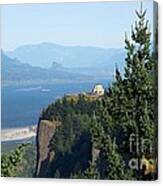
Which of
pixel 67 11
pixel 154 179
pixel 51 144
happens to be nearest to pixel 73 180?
pixel 51 144

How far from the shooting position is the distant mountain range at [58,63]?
2039 mm

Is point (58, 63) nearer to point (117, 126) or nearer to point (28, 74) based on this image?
point (28, 74)

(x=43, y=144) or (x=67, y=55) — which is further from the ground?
(x=67, y=55)

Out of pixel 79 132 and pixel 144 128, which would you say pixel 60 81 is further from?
pixel 144 128

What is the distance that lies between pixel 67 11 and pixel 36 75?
0.74ft

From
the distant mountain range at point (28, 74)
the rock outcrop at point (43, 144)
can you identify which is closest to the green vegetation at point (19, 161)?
the rock outcrop at point (43, 144)

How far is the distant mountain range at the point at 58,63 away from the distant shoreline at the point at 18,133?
0.51ft

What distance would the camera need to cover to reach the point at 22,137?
6.88 ft

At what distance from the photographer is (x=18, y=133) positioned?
2098mm

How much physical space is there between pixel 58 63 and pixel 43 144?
0.26 m

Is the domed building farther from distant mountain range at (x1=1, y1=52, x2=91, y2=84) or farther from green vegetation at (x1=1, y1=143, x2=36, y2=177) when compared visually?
green vegetation at (x1=1, y1=143, x2=36, y2=177)

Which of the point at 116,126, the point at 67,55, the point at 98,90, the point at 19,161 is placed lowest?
the point at 19,161

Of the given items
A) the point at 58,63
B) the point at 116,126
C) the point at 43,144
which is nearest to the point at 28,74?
the point at 58,63

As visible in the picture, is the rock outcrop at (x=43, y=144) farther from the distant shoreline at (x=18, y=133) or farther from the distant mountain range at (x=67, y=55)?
the distant mountain range at (x=67, y=55)
